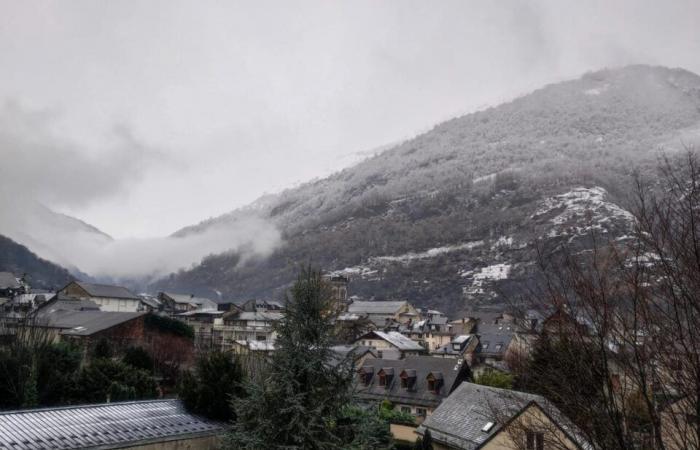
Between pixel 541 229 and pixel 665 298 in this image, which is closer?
pixel 665 298

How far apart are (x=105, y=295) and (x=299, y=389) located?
246 ft

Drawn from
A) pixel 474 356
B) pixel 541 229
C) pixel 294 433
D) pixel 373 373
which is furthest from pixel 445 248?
pixel 294 433

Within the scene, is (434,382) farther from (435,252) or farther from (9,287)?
(435,252)

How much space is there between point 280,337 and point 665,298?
10.6 m

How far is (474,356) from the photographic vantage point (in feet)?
219

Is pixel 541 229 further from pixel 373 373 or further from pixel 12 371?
pixel 12 371

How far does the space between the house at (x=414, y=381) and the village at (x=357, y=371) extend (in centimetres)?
9

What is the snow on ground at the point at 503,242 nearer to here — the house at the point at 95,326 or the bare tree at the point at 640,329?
the house at the point at 95,326

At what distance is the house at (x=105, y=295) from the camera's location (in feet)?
254

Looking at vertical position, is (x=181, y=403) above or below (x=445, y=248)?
below

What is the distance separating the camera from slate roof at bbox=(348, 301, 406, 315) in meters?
111

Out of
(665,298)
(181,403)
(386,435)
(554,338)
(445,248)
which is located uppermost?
(445,248)

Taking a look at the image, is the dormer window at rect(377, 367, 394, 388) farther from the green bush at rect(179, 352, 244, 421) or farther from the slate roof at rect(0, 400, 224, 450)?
the slate roof at rect(0, 400, 224, 450)

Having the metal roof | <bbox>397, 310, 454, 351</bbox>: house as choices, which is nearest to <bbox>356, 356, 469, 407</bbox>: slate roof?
the metal roof
